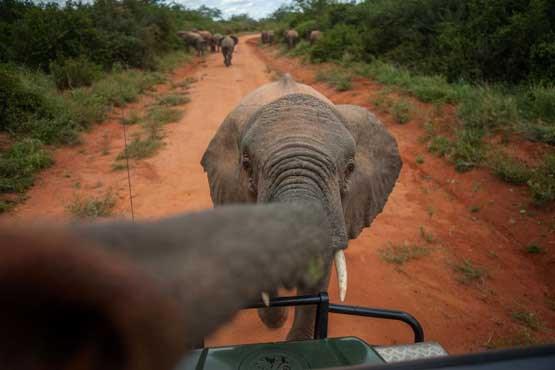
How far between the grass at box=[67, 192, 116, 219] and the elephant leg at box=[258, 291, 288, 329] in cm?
257

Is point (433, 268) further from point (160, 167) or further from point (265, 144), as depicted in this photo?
point (160, 167)

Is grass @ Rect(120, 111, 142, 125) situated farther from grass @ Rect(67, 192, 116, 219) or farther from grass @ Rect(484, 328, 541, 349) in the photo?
grass @ Rect(484, 328, 541, 349)

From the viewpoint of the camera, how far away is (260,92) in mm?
3502

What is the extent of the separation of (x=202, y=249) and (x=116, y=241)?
0.46 feet

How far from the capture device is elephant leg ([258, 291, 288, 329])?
3.15 metres

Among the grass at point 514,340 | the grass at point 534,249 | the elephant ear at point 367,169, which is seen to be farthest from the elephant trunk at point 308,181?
the grass at point 534,249

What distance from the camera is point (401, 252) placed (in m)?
4.34

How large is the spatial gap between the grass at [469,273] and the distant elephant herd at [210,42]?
679 inches

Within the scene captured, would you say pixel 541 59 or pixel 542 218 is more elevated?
pixel 541 59

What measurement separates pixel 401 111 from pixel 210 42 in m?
24.5

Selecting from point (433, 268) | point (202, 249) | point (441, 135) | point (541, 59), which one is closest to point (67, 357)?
point (202, 249)

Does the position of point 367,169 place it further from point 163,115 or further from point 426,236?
point 163,115

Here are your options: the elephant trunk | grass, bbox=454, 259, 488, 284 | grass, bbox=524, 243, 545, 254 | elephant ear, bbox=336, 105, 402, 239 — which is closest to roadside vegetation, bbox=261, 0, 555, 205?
grass, bbox=524, 243, 545, 254

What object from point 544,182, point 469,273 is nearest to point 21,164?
point 469,273
